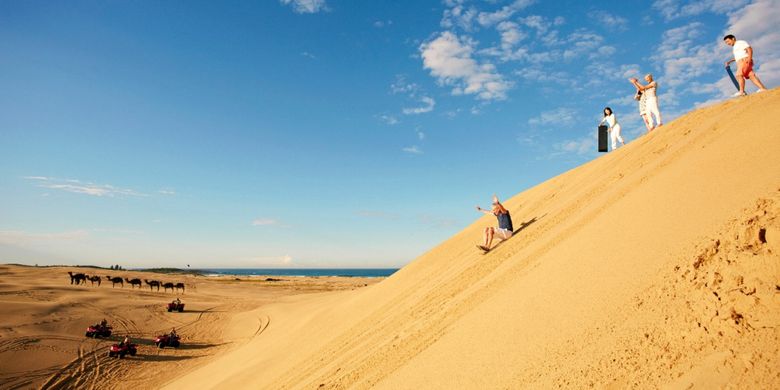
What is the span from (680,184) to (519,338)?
8.25ft

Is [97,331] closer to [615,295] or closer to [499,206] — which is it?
[499,206]

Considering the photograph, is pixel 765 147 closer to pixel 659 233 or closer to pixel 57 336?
pixel 659 233

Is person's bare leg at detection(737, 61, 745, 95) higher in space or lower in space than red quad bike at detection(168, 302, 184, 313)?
higher

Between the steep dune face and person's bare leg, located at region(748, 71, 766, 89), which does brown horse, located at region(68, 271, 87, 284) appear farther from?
person's bare leg, located at region(748, 71, 766, 89)

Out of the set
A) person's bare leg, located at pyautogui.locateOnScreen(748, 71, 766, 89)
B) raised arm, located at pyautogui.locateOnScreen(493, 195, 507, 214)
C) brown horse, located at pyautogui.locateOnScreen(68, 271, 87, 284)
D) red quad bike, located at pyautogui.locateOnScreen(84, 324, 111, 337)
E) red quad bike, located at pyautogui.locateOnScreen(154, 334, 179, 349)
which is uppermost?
person's bare leg, located at pyautogui.locateOnScreen(748, 71, 766, 89)

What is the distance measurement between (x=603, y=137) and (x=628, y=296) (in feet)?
31.6

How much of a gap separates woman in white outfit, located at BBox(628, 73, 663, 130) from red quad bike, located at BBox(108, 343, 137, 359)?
56.6 feet

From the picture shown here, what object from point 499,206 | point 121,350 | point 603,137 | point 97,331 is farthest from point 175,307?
point 603,137

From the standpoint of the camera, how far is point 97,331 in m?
15.9

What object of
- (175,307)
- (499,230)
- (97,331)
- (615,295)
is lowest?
(97,331)

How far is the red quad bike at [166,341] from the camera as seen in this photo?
15344 millimetres

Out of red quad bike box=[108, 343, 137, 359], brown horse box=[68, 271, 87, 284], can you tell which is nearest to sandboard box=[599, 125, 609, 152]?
red quad bike box=[108, 343, 137, 359]

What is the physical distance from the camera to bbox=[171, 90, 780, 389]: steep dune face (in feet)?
7.63

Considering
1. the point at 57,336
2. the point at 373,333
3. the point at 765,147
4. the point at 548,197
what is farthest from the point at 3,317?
the point at 765,147
